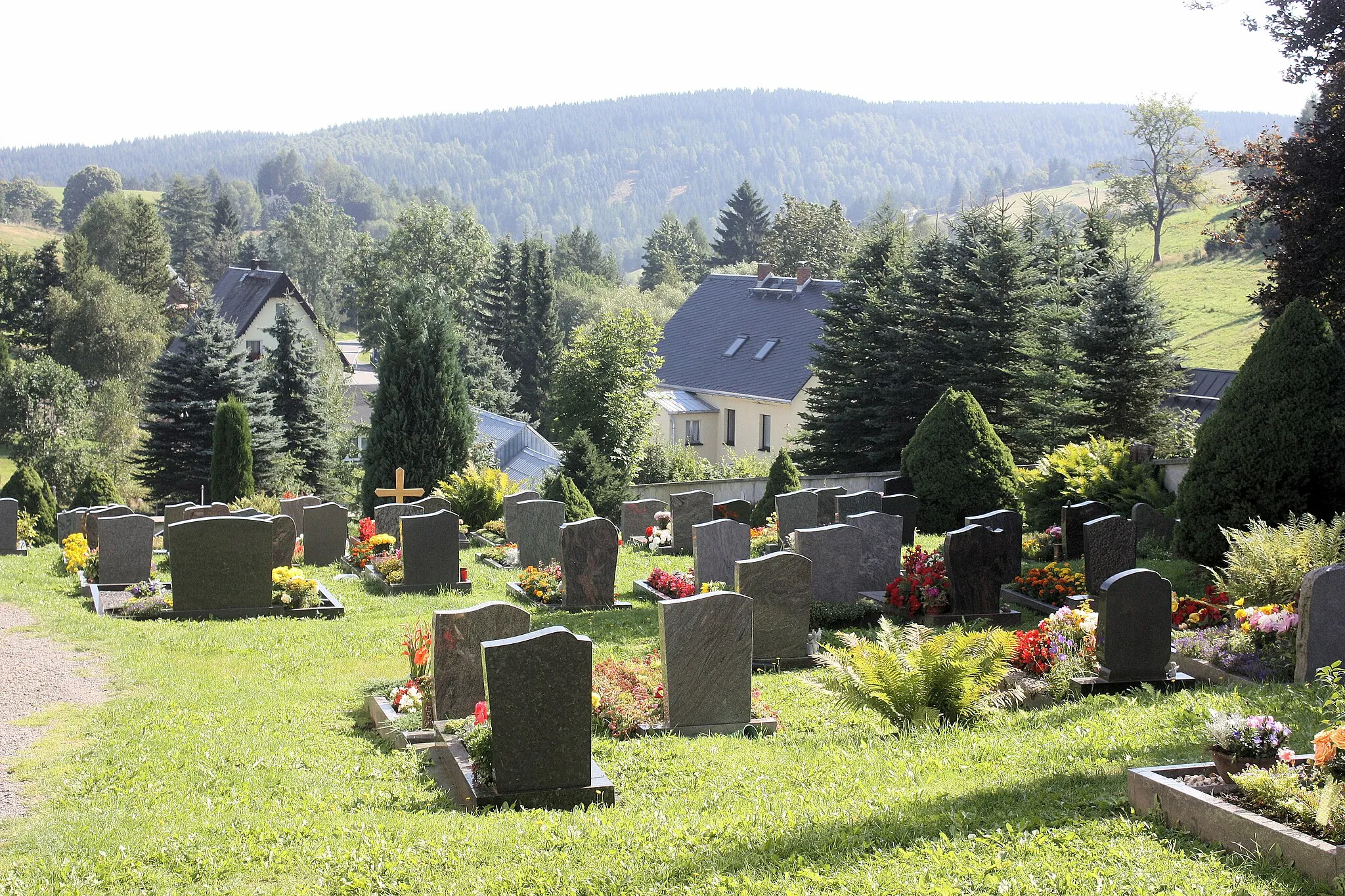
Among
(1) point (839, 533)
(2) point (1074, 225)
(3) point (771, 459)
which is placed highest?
(2) point (1074, 225)

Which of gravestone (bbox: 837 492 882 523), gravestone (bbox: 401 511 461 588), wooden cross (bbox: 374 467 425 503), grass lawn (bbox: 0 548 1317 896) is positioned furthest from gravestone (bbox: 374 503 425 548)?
grass lawn (bbox: 0 548 1317 896)

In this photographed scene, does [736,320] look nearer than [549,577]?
No

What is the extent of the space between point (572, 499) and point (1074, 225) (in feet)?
73.2

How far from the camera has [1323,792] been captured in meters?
5.52

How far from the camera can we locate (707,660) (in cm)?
920

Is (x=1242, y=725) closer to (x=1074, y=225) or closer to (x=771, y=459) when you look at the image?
(x=1074, y=225)

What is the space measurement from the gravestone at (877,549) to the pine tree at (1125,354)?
1226 cm

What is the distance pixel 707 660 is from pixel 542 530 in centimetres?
839

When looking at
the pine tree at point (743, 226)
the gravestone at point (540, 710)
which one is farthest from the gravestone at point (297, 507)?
the pine tree at point (743, 226)

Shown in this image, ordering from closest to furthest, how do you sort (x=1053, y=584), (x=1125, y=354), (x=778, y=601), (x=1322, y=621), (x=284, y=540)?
(x=1322, y=621), (x=778, y=601), (x=1053, y=584), (x=284, y=540), (x=1125, y=354)

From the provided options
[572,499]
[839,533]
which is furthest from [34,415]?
[839,533]

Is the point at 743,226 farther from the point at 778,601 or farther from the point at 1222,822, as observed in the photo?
the point at 1222,822

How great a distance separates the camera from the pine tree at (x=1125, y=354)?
25000mm

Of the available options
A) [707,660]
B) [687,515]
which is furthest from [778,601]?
[687,515]
